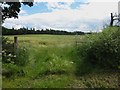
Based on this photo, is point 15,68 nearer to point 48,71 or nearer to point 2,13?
point 48,71

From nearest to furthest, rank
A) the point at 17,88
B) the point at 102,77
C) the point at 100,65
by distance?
the point at 17,88
the point at 102,77
the point at 100,65

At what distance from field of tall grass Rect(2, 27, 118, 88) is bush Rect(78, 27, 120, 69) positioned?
1.20 feet

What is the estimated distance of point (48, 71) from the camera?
574 inches

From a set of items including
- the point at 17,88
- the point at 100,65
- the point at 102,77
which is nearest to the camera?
the point at 17,88

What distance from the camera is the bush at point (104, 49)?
14.9 meters

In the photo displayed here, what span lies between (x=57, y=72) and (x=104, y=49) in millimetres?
2309

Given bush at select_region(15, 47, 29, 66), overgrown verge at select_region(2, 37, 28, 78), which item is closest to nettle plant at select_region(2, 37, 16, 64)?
overgrown verge at select_region(2, 37, 28, 78)

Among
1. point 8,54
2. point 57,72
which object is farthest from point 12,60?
point 57,72

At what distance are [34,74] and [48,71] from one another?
2.10 feet

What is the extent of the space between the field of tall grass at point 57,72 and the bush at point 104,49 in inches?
14.4

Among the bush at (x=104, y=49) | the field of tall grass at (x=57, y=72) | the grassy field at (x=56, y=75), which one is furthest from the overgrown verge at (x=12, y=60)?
the bush at (x=104, y=49)

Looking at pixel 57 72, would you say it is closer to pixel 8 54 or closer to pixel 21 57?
pixel 21 57

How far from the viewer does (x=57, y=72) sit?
573 inches

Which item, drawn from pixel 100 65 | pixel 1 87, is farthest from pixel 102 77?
pixel 1 87
